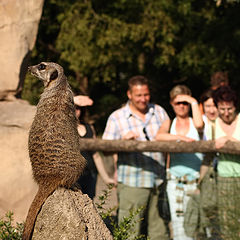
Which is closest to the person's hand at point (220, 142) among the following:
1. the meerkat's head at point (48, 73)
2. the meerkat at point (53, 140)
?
the meerkat at point (53, 140)

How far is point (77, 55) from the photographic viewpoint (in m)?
11.9

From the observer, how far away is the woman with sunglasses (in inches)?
203

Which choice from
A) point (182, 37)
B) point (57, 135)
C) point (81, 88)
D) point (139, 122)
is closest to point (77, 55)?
point (81, 88)

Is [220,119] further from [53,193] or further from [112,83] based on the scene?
[112,83]

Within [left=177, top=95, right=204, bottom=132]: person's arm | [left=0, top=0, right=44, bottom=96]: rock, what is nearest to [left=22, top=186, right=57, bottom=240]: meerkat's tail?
[left=177, top=95, right=204, bottom=132]: person's arm

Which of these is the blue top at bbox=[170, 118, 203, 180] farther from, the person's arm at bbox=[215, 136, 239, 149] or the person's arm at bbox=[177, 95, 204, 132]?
the person's arm at bbox=[215, 136, 239, 149]

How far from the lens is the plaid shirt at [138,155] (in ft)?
17.3

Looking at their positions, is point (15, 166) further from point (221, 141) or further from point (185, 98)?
point (221, 141)

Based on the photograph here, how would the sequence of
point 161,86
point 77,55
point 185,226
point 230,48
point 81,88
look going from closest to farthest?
point 185,226, point 77,55, point 230,48, point 81,88, point 161,86

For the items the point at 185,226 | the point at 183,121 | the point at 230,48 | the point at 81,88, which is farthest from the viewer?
the point at 81,88

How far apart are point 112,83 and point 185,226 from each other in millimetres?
10128

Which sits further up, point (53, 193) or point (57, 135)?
point (57, 135)

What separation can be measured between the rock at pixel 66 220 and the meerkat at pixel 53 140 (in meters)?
0.06

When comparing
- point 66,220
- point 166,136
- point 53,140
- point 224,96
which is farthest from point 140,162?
point 66,220
